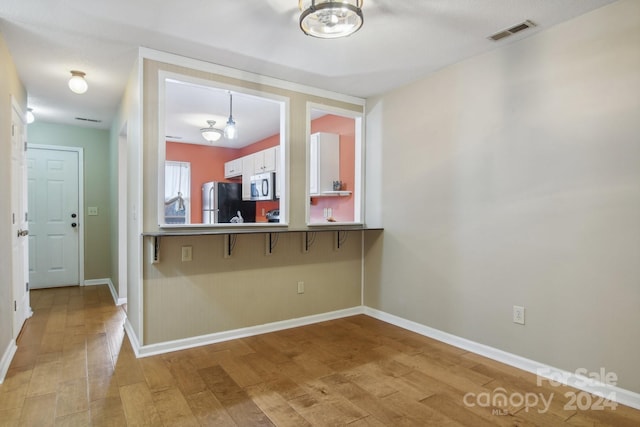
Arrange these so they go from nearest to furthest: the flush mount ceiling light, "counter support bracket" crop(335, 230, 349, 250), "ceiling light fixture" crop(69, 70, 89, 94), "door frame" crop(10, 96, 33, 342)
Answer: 1. the flush mount ceiling light
2. "door frame" crop(10, 96, 33, 342)
3. "ceiling light fixture" crop(69, 70, 89, 94)
4. "counter support bracket" crop(335, 230, 349, 250)

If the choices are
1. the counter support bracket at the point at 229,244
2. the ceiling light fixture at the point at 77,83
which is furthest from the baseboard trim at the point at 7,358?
the ceiling light fixture at the point at 77,83

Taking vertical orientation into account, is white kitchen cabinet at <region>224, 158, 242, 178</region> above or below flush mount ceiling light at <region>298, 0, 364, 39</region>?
below

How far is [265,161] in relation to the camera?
5430mm

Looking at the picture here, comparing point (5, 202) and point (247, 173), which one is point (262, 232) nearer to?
point (5, 202)

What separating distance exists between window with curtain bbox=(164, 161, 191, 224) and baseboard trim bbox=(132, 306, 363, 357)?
12.6 ft

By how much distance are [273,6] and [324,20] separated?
1.33ft

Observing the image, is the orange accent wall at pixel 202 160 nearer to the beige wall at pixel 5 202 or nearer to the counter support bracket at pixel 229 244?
the counter support bracket at pixel 229 244

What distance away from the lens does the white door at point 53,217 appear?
5137 millimetres

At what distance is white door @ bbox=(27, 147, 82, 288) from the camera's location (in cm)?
514

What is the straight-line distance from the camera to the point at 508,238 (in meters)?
2.73

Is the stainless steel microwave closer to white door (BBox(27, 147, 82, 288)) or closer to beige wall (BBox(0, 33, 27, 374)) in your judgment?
white door (BBox(27, 147, 82, 288))

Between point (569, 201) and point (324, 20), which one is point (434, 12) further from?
point (569, 201)

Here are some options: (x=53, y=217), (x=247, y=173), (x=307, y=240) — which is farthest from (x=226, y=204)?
(x=307, y=240)

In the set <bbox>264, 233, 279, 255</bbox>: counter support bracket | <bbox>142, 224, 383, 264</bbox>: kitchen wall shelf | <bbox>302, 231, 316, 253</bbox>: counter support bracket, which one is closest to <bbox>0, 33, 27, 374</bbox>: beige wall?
<bbox>142, 224, 383, 264</bbox>: kitchen wall shelf
